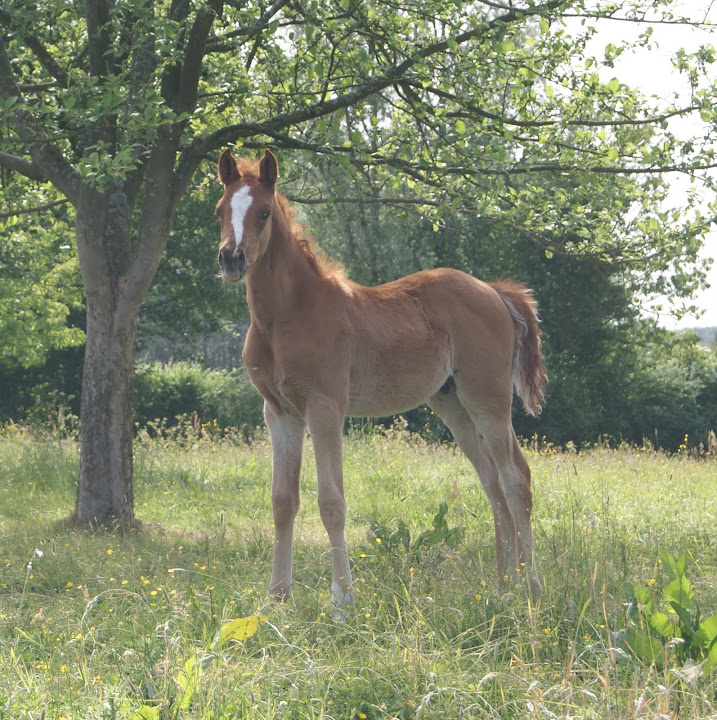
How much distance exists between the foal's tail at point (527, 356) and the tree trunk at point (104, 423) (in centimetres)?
373

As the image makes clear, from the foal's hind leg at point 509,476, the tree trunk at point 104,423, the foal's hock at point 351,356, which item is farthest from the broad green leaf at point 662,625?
the tree trunk at point 104,423

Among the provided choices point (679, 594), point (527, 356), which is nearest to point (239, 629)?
point (679, 594)

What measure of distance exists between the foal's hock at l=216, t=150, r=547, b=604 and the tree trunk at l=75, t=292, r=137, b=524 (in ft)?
9.30

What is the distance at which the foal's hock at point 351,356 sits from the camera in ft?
18.3

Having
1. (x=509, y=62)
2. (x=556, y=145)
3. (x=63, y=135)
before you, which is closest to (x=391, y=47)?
(x=509, y=62)

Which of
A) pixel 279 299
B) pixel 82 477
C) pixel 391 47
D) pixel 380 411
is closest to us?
pixel 279 299

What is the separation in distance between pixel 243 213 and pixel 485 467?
8.76 feet

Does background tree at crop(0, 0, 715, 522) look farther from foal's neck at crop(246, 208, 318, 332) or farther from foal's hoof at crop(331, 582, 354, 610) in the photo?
foal's hoof at crop(331, 582, 354, 610)

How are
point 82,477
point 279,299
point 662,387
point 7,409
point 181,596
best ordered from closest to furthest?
1. point 181,596
2. point 279,299
3. point 82,477
4. point 7,409
5. point 662,387

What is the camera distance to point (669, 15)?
775 cm

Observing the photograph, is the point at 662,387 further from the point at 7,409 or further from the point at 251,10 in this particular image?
the point at 251,10

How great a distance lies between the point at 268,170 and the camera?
5.60m

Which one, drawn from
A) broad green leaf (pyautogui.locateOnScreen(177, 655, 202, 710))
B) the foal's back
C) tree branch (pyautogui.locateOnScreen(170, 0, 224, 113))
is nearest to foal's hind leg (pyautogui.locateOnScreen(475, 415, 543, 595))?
the foal's back

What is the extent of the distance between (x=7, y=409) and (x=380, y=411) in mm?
22435
